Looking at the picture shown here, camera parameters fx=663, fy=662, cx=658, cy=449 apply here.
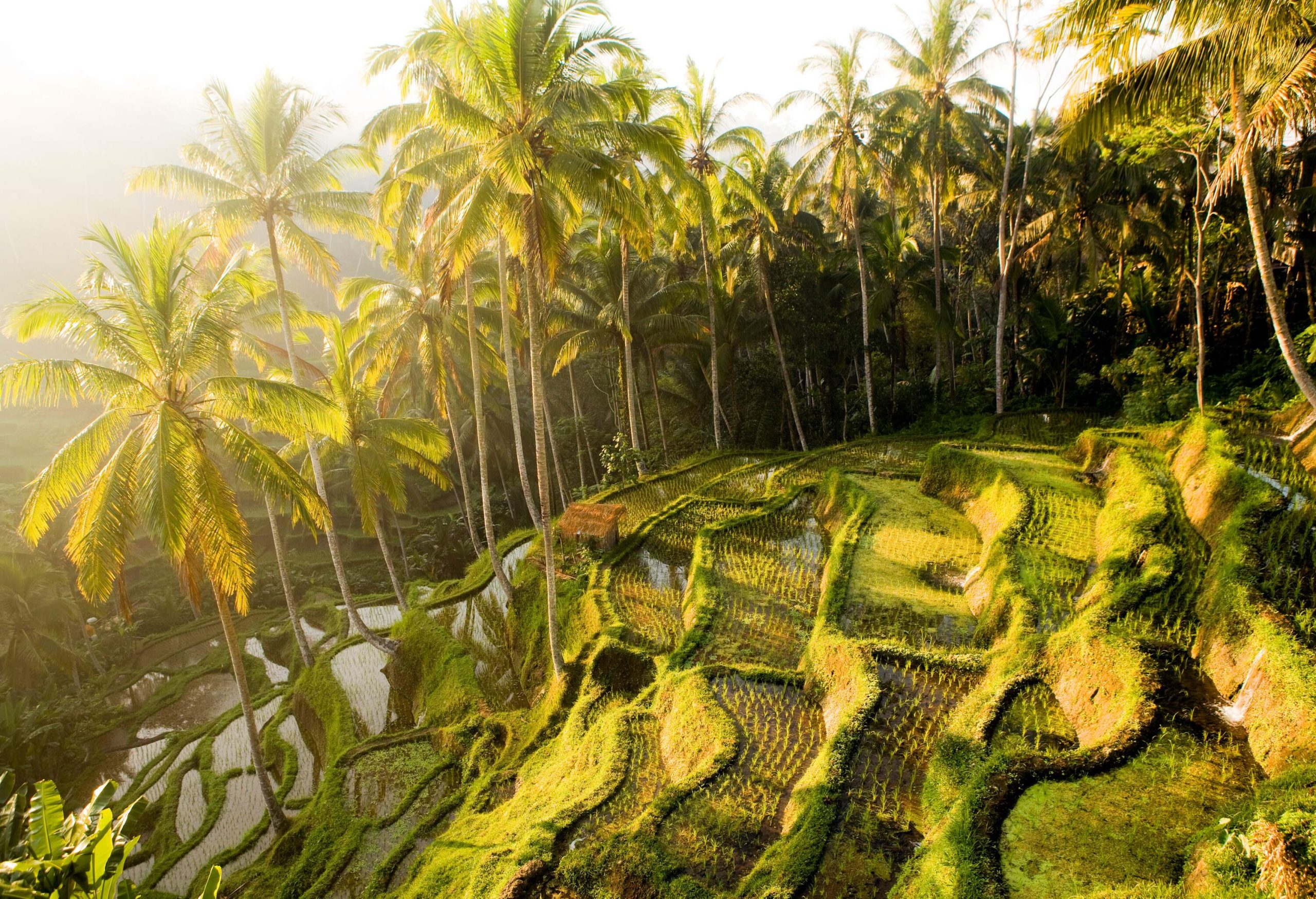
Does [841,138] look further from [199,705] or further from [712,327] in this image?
[199,705]

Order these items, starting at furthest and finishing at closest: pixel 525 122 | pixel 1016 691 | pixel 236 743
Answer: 1. pixel 236 743
2. pixel 525 122
3. pixel 1016 691

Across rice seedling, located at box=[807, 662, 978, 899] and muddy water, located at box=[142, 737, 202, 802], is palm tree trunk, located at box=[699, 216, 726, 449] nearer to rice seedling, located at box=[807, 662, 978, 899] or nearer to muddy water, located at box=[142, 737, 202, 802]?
rice seedling, located at box=[807, 662, 978, 899]

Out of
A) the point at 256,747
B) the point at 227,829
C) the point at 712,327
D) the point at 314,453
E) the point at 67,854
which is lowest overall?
the point at 227,829

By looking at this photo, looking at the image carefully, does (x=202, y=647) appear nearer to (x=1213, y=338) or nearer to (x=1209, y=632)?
(x=1209, y=632)

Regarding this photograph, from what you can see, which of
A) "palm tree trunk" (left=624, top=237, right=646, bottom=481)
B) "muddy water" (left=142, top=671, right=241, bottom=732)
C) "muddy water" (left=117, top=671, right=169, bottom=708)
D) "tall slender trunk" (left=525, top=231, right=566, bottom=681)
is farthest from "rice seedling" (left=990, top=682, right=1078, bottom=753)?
"muddy water" (left=117, top=671, right=169, bottom=708)

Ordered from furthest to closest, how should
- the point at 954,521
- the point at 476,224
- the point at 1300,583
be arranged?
1. the point at 954,521
2. the point at 476,224
3. the point at 1300,583

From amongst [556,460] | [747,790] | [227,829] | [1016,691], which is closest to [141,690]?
[227,829]

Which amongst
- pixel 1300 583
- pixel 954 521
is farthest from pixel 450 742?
pixel 1300 583
